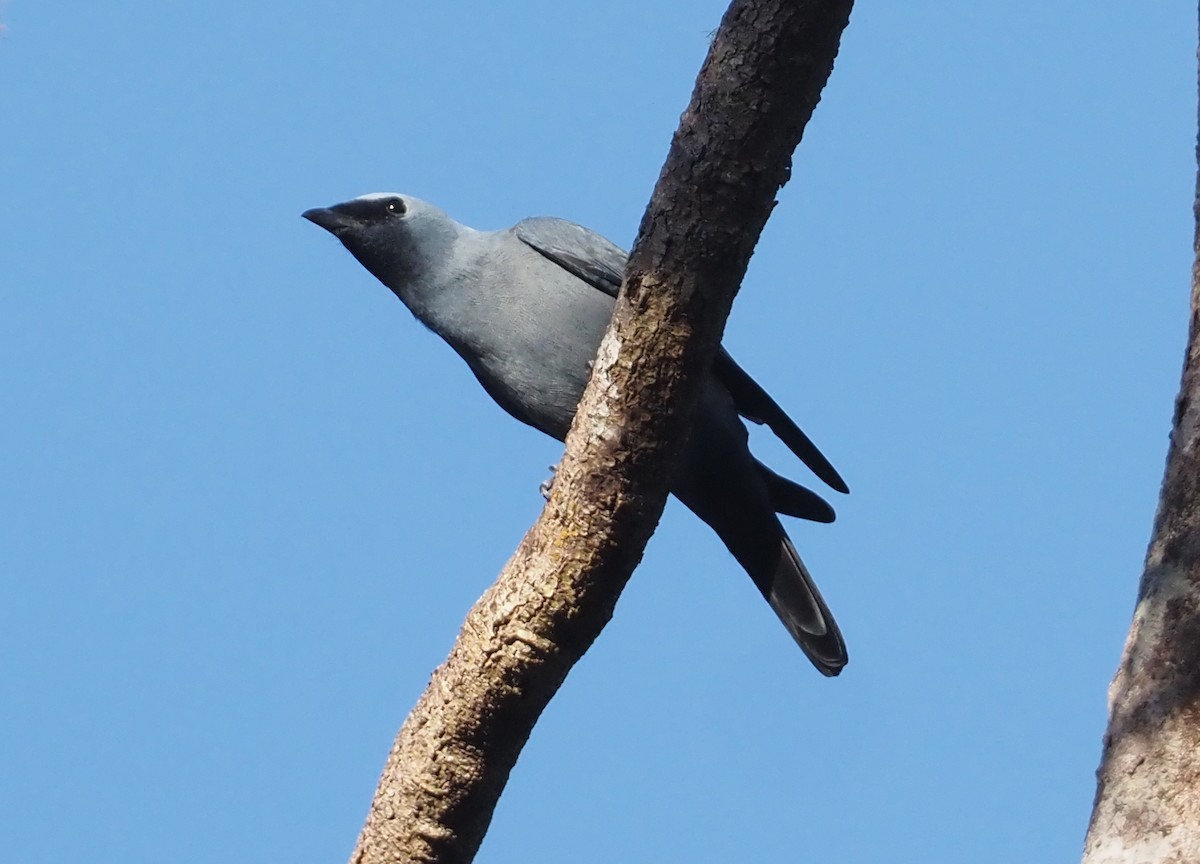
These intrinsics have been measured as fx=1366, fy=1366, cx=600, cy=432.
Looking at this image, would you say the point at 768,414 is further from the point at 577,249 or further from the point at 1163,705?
the point at 1163,705

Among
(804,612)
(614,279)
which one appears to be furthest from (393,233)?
(804,612)

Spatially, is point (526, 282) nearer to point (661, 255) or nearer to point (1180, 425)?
point (661, 255)

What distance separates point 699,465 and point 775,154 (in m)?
2.10

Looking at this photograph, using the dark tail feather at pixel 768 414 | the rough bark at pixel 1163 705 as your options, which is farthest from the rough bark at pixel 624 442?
the dark tail feather at pixel 768 414

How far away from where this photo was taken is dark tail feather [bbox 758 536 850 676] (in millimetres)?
5762

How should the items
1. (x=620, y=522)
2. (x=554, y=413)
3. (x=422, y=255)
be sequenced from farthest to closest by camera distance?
(x=422, y=255) < (x=554, y=413) < (x=620, y=522)

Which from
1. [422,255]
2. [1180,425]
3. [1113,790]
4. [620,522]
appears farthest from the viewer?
[422,255]

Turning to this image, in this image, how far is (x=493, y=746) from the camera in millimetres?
4051

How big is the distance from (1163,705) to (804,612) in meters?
2.23

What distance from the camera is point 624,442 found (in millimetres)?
3824

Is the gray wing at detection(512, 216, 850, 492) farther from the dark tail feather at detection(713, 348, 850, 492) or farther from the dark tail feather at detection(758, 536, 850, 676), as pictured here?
the dark tail feather at detection(758, 536, 850, 676)

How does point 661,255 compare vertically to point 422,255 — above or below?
below

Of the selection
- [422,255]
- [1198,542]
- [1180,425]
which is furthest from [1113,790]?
[422,255]

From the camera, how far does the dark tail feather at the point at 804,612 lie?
5762 millimetres
